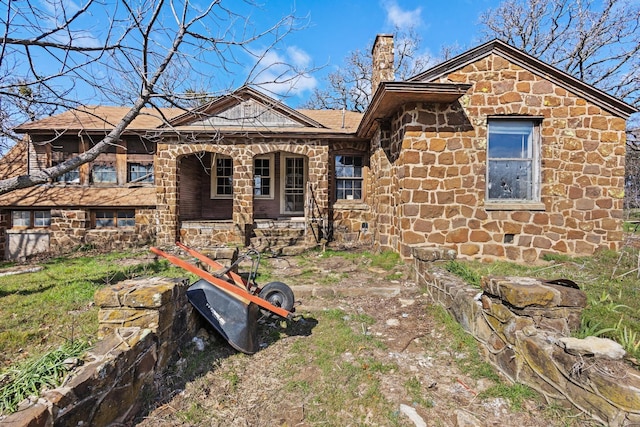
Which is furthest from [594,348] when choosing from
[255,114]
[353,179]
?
[255,114]

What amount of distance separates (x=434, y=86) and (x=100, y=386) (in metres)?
6.42

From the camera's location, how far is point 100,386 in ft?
6.54

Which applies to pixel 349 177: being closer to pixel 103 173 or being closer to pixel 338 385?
pixel 338 385

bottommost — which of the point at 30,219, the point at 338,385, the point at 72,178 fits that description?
the point at 338,385

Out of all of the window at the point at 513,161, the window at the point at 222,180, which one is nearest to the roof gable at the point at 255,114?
the window at the point at 222,180

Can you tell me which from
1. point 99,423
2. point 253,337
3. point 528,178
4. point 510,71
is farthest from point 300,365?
point 510,71

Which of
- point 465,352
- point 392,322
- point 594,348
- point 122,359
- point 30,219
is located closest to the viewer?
point 594,348

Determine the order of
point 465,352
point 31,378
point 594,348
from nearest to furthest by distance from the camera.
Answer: point 31,378, point 594,348, point 465,352

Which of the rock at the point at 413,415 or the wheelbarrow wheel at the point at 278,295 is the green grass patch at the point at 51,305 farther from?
the rock at the point at 413,415

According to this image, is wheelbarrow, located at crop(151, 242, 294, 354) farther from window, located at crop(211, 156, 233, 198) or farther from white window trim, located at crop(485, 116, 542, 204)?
window, located at crop(211, 156, 233, 198)

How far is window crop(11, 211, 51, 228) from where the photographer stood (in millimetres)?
10141

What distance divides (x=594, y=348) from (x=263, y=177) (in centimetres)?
1096

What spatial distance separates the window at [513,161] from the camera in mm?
6652

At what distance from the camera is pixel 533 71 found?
21.3 feet
